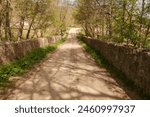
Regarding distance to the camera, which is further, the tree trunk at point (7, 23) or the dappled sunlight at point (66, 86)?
the tree trunk at point (7, 23)

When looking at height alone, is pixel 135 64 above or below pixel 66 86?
above

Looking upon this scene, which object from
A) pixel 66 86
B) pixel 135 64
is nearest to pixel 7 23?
pixel 66 86

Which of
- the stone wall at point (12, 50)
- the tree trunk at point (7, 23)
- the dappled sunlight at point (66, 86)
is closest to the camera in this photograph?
the dappled sunlight at point (66, 86)

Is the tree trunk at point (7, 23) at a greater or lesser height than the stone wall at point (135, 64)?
greater

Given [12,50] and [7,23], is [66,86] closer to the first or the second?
[12,50]

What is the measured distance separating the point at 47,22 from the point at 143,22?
19028mm

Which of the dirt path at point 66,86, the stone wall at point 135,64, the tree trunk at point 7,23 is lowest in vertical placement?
the dirt path at point 66,86

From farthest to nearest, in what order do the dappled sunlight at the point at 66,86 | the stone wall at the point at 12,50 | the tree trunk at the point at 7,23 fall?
1. the tree trunk at the point at 7,23
2. the stone wall at the point at 12,50
3. the dappled sunlight at the point at 66,86

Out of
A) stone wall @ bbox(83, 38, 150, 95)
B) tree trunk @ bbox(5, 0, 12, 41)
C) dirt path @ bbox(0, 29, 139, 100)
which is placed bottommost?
dirt path @ bbox(0, 29, 139, 100)

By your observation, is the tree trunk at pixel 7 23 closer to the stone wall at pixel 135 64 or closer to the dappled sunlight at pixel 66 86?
the dappled sunlight at pixel 66 86

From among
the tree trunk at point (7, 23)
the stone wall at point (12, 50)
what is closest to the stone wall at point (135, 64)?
the stone wall at point (12, 50)

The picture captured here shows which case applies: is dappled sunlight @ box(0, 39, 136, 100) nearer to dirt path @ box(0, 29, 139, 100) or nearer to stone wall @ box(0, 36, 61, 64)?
dirt path @ box(0, 29, 139, 100)

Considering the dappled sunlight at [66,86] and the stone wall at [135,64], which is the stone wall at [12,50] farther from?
the stone wall at [135,64]

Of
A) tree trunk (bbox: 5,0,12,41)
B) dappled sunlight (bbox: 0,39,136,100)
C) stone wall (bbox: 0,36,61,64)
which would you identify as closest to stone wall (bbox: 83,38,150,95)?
dappled sunlight (bbox: 0,39,136,100)
